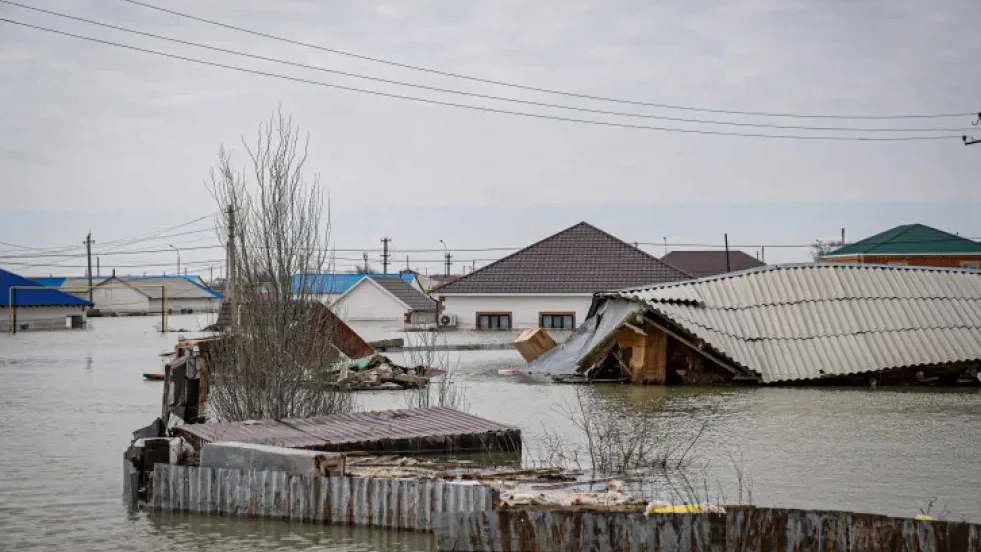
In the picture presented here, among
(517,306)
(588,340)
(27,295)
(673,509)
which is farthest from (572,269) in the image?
(673,509)

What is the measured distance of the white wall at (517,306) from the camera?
48.5 m

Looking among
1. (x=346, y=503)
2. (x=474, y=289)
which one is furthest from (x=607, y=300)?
(x=474, y=289)

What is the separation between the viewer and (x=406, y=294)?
67.9 m

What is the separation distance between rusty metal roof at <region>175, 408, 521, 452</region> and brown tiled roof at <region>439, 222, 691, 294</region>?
102 feet

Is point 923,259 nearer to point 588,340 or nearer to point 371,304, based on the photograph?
point 371,304

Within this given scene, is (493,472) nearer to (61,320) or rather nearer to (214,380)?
(214,380)

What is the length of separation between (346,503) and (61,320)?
6459 centimetres

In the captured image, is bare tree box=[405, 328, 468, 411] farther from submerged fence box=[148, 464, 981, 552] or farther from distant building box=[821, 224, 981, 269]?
distant building box=[821, 224, 981, 269]

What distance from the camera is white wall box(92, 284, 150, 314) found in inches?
4107

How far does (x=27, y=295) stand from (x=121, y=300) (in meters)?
36.8

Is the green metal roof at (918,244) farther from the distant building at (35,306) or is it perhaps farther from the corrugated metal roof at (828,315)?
the distant building at (35,306)

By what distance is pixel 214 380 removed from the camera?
17781mm

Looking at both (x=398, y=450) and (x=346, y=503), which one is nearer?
(x=346, y=503)

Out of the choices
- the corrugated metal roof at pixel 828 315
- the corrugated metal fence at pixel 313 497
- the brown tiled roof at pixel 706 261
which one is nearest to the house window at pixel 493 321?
the corrugated metal roof at pixel 828 315
